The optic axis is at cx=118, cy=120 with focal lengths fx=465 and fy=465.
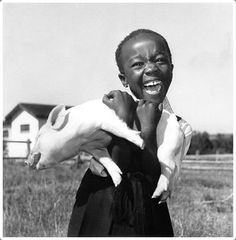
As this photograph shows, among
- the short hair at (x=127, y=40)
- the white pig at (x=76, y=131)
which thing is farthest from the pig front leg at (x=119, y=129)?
the short hair at (x=127, y=40)

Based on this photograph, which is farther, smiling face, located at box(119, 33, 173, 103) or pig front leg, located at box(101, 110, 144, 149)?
smiling face, located at box(119, 33, 173, 103)

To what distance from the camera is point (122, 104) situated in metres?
1.36

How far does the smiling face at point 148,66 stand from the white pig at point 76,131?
0.47ft

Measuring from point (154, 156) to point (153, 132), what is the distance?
0.07m

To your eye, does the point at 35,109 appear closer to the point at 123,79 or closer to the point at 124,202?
the point at 123,79

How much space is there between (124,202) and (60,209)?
84.9 inches

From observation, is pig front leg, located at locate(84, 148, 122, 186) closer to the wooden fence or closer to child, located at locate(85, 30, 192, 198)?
child, located at locate(85, 30, 192, 198)

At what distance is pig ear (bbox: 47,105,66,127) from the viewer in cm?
136

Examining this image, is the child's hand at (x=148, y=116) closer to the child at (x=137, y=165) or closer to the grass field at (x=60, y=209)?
the child at (x=137, y=165)

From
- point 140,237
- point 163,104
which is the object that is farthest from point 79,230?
point 163,104

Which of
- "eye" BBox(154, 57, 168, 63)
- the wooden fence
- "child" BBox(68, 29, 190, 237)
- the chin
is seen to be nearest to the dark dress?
"child" BBox(68, 29, 190, 237)

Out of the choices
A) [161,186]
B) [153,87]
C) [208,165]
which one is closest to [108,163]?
[161,186]

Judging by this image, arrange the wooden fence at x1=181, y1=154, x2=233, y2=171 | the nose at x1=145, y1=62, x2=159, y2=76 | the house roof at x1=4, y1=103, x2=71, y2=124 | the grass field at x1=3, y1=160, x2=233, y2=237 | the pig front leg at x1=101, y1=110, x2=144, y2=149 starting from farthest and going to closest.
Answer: the wooden fence at x1=181, y1=154, x2=233, y2=171 < the house roof at x1=4, y1=103, x2=71, y2=124 < the grass field at x1=3, y1=160, x2=233, y2=237 < the nose at x1=145, y1=62, x2=159, y2=76 < the pig front leg at x1=101, y1=110, x2=144, y2=149

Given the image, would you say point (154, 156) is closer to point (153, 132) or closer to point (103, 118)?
point (153, 132)
